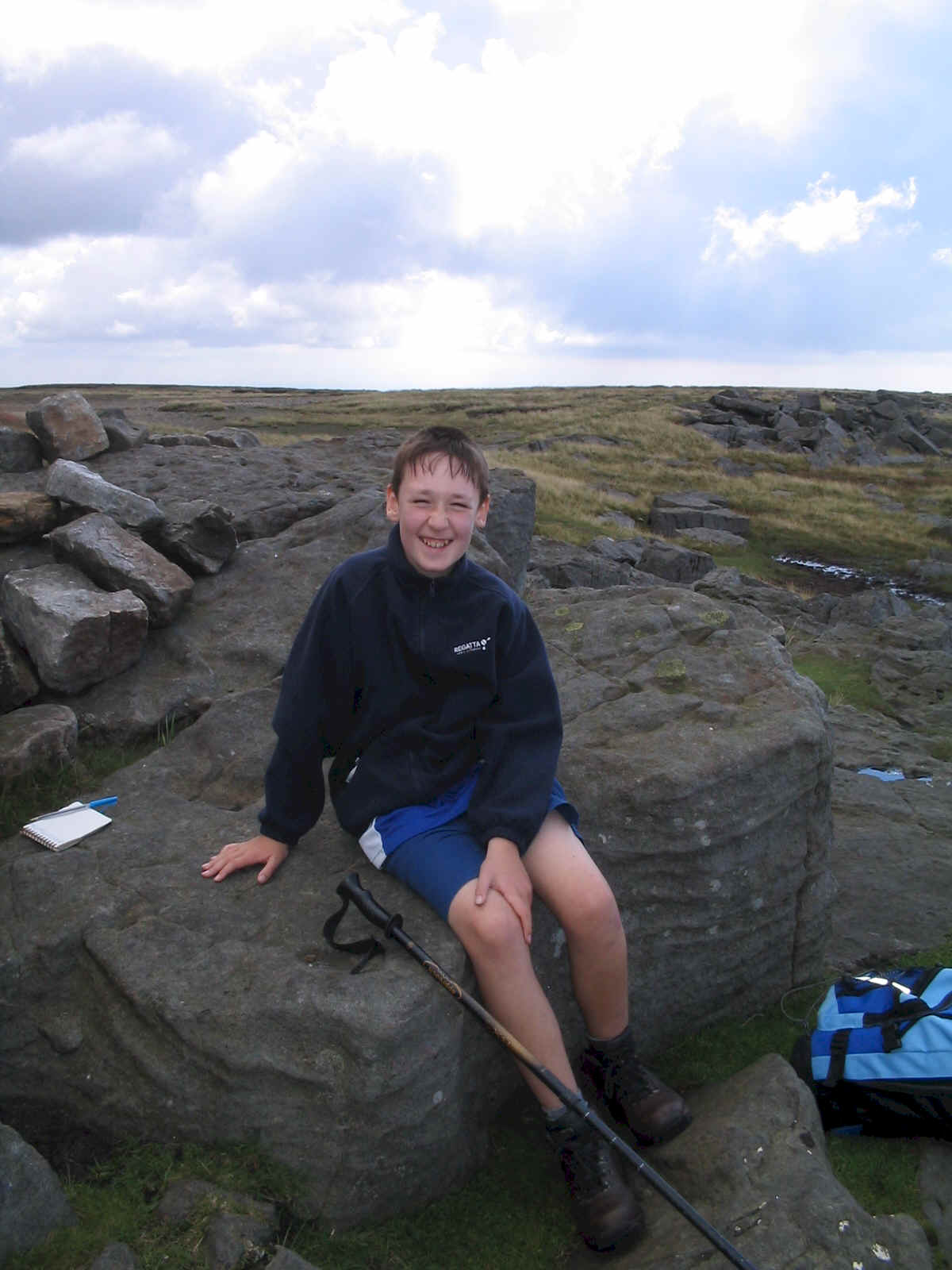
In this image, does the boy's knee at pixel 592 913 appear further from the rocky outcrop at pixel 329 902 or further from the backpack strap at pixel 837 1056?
the backpack strap at pixel 837 1056

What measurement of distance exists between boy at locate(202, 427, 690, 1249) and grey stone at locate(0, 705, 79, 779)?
5.51ft

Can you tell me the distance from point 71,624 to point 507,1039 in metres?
4.18

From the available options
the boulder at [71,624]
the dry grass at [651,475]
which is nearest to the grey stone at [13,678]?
the boulder at [71,624]

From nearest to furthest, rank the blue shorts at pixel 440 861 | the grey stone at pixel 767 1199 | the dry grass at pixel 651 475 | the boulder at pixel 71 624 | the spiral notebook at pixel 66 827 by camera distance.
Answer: the grey stone at pixel 767 1199
the blue shorts at pixel 440 861
the spiral notebook at pixel 66 827
the boulder at pixel 71 624
the dry grass at pixel 651 475

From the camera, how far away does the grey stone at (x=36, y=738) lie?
18.2ft

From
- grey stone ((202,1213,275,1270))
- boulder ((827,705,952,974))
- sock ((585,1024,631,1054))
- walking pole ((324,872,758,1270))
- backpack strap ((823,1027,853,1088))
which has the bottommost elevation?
boulder ((827,705,952,974))

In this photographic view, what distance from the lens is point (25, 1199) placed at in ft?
11.0

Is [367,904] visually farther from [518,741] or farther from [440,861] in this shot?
[518,741]

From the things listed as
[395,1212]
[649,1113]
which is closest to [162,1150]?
[395,1212]

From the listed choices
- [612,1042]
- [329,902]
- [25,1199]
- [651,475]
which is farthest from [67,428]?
[651,475]

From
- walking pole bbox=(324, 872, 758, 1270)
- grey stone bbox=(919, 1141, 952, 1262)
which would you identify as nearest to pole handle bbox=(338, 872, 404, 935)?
walking pole bbox=(324, 872, 758, 1270)

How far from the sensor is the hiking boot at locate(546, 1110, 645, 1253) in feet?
12.3

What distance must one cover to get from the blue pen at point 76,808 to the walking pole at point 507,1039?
1.85 metres

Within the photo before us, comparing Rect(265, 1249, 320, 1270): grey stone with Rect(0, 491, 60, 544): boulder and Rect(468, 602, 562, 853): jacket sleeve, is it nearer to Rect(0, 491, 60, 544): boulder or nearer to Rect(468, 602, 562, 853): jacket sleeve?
Rect(468, 602, 562, 853): jacket sleeve
